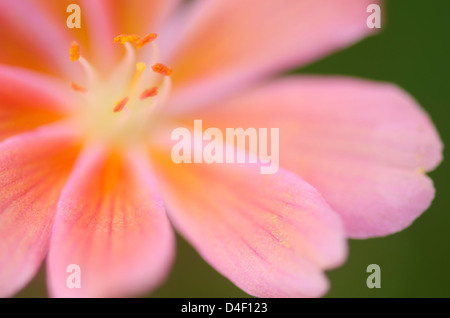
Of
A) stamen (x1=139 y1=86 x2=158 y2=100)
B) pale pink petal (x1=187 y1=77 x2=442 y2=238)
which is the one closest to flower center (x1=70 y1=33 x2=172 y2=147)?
stamen (x1=139 y1=86 x2=158 y2=100)

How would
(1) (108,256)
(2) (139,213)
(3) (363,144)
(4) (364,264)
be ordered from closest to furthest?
(1) (108,256) → (2) (139,213) → (3) (363,144) → (4) (364,264)

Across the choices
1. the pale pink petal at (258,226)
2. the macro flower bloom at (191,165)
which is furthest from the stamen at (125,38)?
the pale pink petal at (258,226)

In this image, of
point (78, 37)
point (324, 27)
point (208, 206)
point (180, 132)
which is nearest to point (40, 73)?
point (78, 37)

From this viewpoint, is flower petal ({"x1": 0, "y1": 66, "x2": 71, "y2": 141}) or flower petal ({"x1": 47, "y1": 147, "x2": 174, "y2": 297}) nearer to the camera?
flower petal ({"x1": 47, "y1": 147, "x2": 174, "y2": 297})

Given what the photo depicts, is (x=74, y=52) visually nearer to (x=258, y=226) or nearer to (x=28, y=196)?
(x=28, y=196)

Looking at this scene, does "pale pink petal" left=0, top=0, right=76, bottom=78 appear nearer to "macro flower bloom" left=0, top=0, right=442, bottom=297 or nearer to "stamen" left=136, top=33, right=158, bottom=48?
"macro flower bloom" left=0, top=0, right=442, bottom=297
